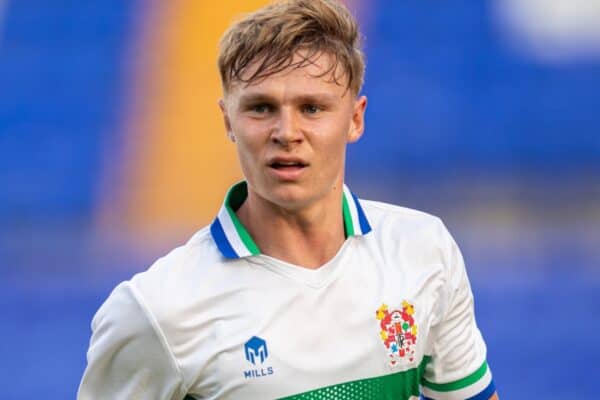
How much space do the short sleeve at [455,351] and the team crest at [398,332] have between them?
10 cm

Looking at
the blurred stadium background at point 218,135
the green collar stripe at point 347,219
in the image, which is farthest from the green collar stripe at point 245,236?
the blurred stadium background at point 218,135

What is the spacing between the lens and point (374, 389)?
7.35ft

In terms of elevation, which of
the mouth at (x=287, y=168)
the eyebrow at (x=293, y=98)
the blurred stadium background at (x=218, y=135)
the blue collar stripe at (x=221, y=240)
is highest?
the blurred stadium background at (x=218, y=135)

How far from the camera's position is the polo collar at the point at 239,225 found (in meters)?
2.26

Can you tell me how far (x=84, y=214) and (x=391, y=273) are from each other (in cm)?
617

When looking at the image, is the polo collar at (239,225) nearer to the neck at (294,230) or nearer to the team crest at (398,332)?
the neck at (294,230)

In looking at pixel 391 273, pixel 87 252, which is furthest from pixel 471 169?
pixel 391 273

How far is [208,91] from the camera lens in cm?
898

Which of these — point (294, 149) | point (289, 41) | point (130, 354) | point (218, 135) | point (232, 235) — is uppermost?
point (218, 135)

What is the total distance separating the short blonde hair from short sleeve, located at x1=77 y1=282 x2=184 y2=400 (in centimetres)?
50

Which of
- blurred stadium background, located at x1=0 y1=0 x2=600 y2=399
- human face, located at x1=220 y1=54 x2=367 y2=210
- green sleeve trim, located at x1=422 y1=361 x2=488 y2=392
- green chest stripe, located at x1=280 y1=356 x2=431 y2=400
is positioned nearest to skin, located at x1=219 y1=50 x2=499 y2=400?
human face, located at x1=220 y1=54 x2=367 y2=210

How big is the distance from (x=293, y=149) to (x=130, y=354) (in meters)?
0.53

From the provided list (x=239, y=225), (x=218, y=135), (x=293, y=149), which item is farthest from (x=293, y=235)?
(x=218, y=135)

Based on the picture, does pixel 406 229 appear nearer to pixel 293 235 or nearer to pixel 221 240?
pixel 293 235
